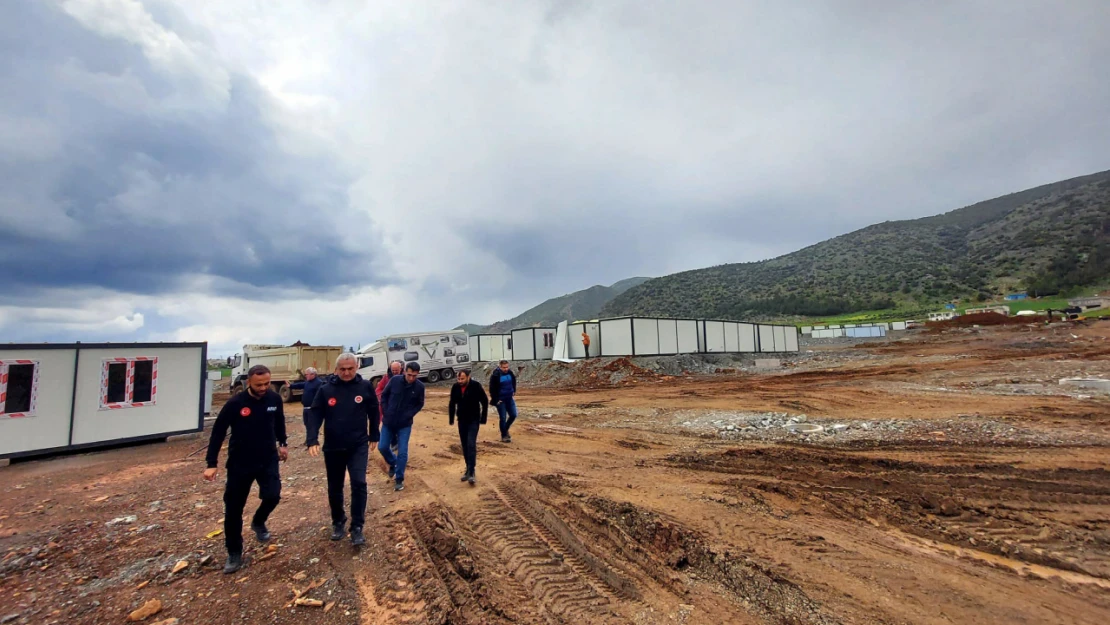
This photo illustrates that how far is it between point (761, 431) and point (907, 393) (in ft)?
23.0

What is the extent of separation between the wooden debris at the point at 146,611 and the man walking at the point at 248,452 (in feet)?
1.75

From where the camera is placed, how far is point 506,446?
9.21m

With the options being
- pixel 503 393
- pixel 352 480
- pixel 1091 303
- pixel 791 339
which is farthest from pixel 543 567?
pixel 1091 303

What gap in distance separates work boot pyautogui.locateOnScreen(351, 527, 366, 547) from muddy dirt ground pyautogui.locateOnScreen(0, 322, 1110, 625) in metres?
0.07

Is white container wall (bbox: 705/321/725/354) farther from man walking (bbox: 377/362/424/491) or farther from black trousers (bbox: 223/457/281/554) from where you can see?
black trousers (bbox: 223/457/281/554)

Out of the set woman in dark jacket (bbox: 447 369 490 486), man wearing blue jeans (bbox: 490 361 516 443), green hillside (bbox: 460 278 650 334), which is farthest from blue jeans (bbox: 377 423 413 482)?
green hillside (bbox: 460 278 650 334)

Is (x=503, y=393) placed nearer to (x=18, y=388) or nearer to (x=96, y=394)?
(x=96, y=394)

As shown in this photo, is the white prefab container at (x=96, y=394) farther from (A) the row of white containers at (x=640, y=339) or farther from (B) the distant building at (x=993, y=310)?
(B) the distant building at (x=993, y=310)

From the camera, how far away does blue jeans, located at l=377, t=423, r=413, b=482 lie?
656cm

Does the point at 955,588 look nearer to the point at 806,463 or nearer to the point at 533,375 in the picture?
the point at 806,463

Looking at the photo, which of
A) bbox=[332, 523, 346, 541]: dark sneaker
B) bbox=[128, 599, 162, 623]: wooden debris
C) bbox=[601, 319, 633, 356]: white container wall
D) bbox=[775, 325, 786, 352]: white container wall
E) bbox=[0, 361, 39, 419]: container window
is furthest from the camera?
bbox=[775, 325, 786, 352]: white container wall

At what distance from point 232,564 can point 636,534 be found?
385 centimetres

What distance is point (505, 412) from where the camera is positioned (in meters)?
10.3

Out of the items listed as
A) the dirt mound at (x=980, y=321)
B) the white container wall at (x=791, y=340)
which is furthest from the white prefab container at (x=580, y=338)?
the dirt mound at (x=980, y=321)
